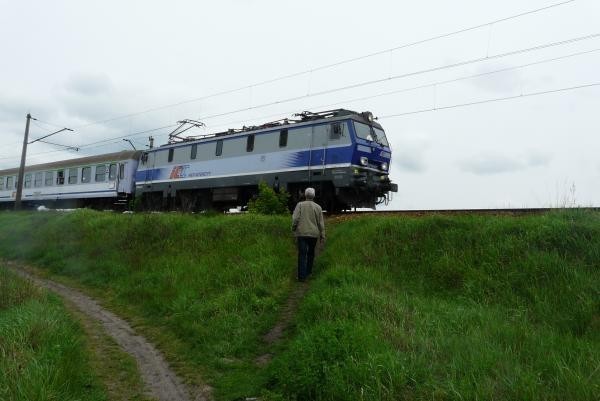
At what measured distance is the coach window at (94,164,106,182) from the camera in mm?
25547

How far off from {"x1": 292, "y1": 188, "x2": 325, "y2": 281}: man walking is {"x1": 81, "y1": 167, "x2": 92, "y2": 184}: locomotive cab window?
20.7 meters

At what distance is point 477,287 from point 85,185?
24066 mm

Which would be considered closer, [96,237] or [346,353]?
[346,353]

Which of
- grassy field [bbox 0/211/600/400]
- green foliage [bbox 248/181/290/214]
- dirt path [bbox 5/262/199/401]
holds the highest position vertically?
green foliage [bbox 248/181/290/214]

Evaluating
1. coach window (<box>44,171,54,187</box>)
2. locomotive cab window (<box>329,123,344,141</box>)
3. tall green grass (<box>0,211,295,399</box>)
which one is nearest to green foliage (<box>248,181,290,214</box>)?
tall green grass (<box>0,211,295,399</box>)

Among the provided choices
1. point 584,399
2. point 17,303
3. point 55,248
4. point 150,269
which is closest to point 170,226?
point 150,269

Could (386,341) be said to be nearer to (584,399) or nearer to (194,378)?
(584,399)

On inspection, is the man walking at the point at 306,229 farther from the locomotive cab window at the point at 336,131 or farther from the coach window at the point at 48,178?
the coach window at the point at 48,178

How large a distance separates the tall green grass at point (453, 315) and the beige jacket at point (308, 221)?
721 millimetres

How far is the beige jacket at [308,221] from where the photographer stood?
29.6 ft

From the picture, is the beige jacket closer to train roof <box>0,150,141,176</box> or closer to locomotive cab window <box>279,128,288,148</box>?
locomotive cab window <box>279,128,288,148</box>

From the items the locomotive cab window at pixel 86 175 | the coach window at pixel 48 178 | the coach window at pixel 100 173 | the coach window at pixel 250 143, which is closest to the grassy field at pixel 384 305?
the coach window at pixel 250 143

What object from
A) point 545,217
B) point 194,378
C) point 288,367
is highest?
point 545,217

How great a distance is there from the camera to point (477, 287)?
23.9ft
